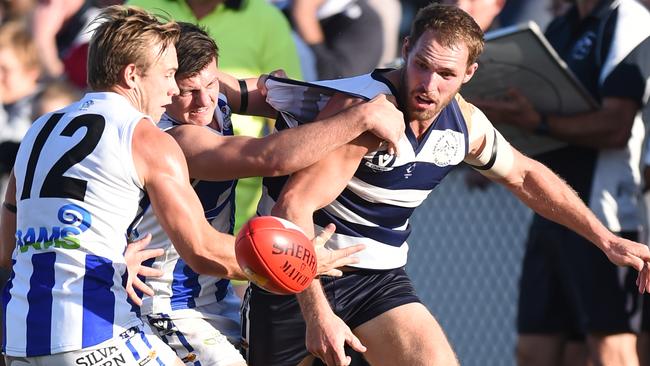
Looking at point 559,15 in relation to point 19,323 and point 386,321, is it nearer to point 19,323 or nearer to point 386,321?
point 386,321

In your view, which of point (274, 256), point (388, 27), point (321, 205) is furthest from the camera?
point (388, 27)

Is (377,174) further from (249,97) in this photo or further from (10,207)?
(10,207)

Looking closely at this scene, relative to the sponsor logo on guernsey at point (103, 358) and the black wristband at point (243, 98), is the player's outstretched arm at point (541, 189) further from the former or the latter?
the sponsor logo on guernsey at point (103, 358)

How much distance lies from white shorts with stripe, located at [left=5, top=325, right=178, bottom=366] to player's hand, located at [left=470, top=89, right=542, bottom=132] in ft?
9.38

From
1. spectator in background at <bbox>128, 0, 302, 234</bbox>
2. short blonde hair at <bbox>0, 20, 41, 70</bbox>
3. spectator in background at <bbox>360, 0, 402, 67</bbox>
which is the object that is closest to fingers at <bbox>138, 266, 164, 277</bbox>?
spectator in background at <bbox>128, 0, 302, 234</bbox>

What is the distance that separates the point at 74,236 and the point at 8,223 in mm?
708

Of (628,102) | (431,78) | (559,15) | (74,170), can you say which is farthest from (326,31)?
(74,170)

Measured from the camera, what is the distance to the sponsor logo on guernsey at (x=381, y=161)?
511 centimetres

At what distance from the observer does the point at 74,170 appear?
4.25 m

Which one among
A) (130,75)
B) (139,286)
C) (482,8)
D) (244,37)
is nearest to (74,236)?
(139,286)

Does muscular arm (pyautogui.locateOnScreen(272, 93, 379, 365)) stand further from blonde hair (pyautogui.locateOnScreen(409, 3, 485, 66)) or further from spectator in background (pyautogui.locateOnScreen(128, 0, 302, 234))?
spectator in background (pyautogui.locateOnScreen(128, 0, 302, 234))

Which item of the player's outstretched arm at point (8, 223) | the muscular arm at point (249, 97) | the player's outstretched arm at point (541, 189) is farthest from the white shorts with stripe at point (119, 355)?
the player's outstretched arm at point (541, 189)

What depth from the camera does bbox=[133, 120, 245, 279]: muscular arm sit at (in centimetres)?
427

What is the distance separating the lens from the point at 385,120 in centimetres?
487
